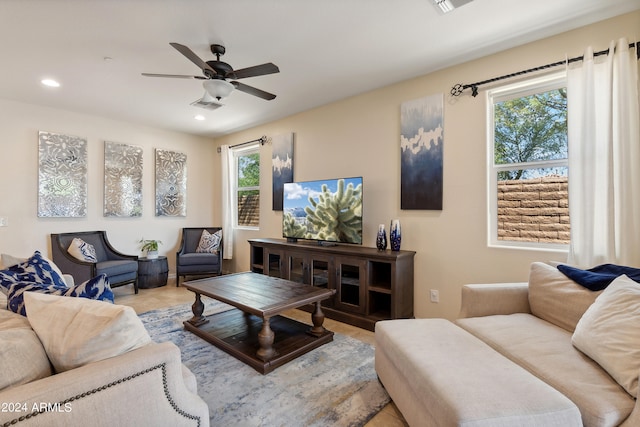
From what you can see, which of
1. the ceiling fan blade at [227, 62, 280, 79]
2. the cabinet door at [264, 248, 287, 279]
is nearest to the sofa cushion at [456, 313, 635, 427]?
the ceiling fan blade at [227, 62, 280, 79]

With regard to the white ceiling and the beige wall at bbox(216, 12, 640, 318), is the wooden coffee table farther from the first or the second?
the white ceiling

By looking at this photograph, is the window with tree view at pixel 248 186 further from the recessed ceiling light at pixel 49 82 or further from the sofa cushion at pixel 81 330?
the sofa cushion at pixel 81 330

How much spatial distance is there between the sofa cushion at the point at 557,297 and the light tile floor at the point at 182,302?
1.12 metres

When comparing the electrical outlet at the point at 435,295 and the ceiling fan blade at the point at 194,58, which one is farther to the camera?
the electrical outlet at the point at 435,295

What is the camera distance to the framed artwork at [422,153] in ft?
9.71

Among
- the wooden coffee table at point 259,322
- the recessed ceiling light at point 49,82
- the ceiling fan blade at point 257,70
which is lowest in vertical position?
the wooden coffee table at point 259,322

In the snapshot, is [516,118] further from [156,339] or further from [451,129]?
[156,339]

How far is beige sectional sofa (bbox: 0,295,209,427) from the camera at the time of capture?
84 cm

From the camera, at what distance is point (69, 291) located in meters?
1.35

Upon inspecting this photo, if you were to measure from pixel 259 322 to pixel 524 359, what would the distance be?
7.32ft

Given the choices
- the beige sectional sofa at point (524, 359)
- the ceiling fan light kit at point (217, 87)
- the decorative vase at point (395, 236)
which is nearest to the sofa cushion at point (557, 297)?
the beige sectional sofa at point (524, 359)

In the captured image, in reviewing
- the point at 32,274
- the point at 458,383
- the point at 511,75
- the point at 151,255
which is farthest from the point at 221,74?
the point at 151,255

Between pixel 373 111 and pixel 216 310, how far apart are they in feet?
9.62

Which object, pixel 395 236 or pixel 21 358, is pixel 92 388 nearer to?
pixel 21 358
